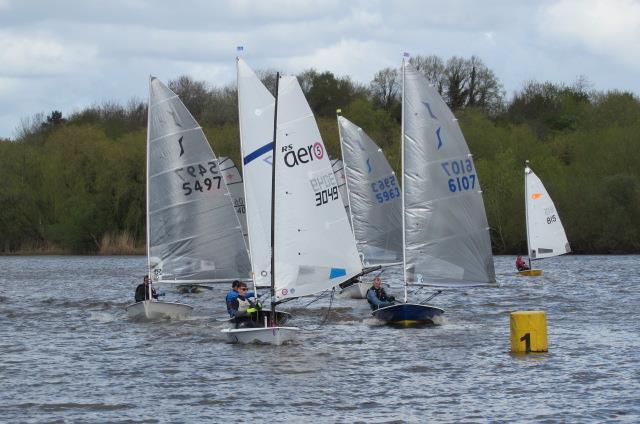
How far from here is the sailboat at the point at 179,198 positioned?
34.6 meters

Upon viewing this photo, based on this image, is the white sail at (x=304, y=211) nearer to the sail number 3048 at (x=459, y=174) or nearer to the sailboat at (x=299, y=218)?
the sailboat at (x=299, y=218)

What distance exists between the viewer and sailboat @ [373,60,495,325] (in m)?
29.2

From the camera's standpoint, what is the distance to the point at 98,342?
29953 mm

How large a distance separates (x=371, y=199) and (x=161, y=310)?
10.7 metres

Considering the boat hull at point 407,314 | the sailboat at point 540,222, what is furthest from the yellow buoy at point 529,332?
the sailboat at point 540,222

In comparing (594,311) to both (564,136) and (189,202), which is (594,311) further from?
(564,136)

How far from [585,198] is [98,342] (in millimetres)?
55824

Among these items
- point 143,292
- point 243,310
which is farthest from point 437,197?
point 143,292

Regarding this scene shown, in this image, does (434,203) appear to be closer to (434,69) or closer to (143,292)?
(143,292)

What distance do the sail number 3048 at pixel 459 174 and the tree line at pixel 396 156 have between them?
51475 millimetres

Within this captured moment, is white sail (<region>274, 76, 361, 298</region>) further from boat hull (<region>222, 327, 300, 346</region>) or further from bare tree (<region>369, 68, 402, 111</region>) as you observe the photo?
bare tree (<region>369, 68, 402, 111</region>)

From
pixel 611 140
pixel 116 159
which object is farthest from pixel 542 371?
pixel 116 159

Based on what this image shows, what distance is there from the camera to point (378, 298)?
31375 millimetres

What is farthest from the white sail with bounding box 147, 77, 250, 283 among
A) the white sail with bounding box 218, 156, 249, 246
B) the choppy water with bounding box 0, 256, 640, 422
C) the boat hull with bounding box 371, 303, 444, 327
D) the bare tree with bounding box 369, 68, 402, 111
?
the bare tree with bounding box 369, 68, 402, 111
